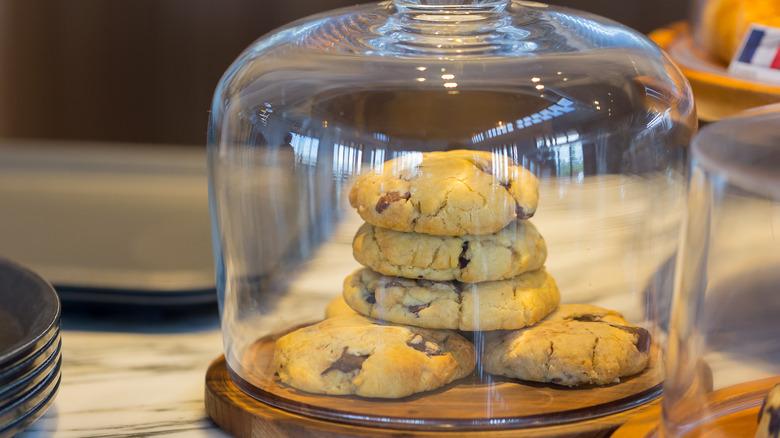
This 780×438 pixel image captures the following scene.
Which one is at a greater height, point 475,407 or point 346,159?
point 346,159

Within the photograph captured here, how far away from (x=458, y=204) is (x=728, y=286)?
154 millimetres

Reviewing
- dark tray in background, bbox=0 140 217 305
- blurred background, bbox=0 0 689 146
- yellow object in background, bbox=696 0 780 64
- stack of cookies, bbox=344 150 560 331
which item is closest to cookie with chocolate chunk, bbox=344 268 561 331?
stack of cookies, bbox=344 150 560 331

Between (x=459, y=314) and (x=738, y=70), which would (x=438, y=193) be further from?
(x=738, y=70)

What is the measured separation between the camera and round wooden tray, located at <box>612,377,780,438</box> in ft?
1.44

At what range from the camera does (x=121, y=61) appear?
5.53 ft

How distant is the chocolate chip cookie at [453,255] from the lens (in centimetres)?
48

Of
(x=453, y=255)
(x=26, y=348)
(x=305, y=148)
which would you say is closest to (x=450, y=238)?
(x=453, y=255)

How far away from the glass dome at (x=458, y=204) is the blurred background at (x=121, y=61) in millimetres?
1076

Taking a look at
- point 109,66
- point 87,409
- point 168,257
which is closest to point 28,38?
point 109,66

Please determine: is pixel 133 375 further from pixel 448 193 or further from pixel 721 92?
pixel 721 92

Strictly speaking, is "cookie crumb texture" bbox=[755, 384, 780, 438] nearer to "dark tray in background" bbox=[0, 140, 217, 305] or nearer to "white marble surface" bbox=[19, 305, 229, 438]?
"white marble surface" bbox=[19, 305, 229, 438]

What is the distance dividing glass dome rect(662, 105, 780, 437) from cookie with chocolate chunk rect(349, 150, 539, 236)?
104 millimetres

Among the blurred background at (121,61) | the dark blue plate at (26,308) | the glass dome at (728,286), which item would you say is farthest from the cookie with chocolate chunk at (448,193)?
the blurred background at (121,61)

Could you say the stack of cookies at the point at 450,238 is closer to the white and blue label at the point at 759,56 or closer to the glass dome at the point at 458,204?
the glass dome at the point at 458,204
